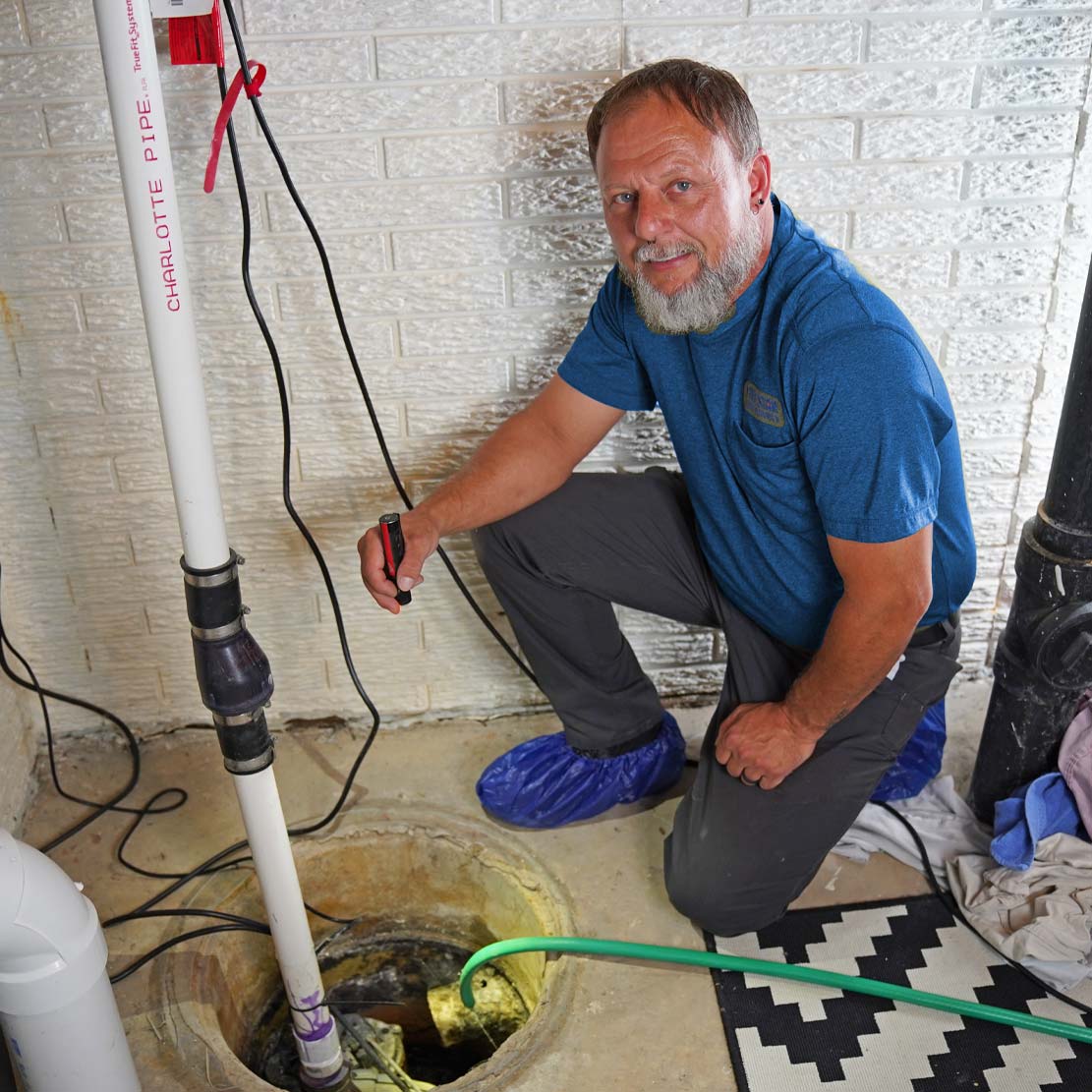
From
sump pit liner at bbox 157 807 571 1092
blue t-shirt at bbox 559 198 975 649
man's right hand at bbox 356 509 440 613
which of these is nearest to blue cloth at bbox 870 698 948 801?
blue t-shirt at bbox 559 198 975 649

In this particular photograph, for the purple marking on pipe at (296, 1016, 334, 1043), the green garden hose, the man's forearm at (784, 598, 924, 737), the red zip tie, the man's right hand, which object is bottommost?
the purple marking on pipe at (296, 1016, 334, 1043)

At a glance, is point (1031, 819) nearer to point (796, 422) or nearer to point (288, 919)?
point (796, 422)

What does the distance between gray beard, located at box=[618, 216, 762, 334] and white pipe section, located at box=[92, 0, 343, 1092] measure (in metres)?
0.63

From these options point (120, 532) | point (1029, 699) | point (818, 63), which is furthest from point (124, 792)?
point (818, 63)

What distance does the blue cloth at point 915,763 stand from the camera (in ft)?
6.47

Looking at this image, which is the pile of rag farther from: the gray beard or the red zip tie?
the red zip tie

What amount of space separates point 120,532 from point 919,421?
1379 mm

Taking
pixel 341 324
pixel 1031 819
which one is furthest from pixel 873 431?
pixel 341 324

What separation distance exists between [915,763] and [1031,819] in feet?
0.73

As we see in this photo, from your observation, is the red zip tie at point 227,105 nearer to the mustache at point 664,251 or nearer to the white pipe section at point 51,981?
the mustache at point 664,251

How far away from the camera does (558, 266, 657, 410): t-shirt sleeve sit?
178cm

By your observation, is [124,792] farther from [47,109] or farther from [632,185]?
[632,185]

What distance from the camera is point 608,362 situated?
181cm

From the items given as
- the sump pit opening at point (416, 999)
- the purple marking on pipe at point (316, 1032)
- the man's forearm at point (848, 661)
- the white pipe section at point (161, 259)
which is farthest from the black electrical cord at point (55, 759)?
the man's forearm at point (848, 661)
